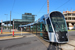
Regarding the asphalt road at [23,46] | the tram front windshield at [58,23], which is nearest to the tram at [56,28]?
the tram front windshield at [58,23]

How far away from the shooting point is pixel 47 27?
890 cm

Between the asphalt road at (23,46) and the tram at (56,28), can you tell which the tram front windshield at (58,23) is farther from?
the asphalt road at (23,46)

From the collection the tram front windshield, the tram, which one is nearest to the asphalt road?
the tram

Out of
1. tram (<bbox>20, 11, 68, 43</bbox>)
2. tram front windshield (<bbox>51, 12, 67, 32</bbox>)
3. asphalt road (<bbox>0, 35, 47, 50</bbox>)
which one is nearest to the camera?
asphalt road (<bbox>0, 35, 47, 50</bbox>)

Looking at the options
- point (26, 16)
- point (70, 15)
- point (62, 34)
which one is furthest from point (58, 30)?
point (26, 16)

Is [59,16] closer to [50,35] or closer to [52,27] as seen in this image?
[52,27]

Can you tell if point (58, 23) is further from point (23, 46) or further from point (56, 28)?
point (23, 46)

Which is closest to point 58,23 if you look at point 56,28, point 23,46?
point 56,28

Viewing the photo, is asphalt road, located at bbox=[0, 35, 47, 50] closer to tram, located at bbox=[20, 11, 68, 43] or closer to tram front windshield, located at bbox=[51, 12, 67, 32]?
tram, located at bbox=[20, 11, 68, 43]

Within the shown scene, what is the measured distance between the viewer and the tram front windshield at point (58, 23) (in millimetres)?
8281

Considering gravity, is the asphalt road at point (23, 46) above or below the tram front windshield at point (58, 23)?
below

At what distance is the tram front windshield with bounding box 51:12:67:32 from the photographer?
828 cm

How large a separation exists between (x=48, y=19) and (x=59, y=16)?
1185mm

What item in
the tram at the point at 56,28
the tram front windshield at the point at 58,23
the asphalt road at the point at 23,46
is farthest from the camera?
the tram front windshield at the point at 58,23
